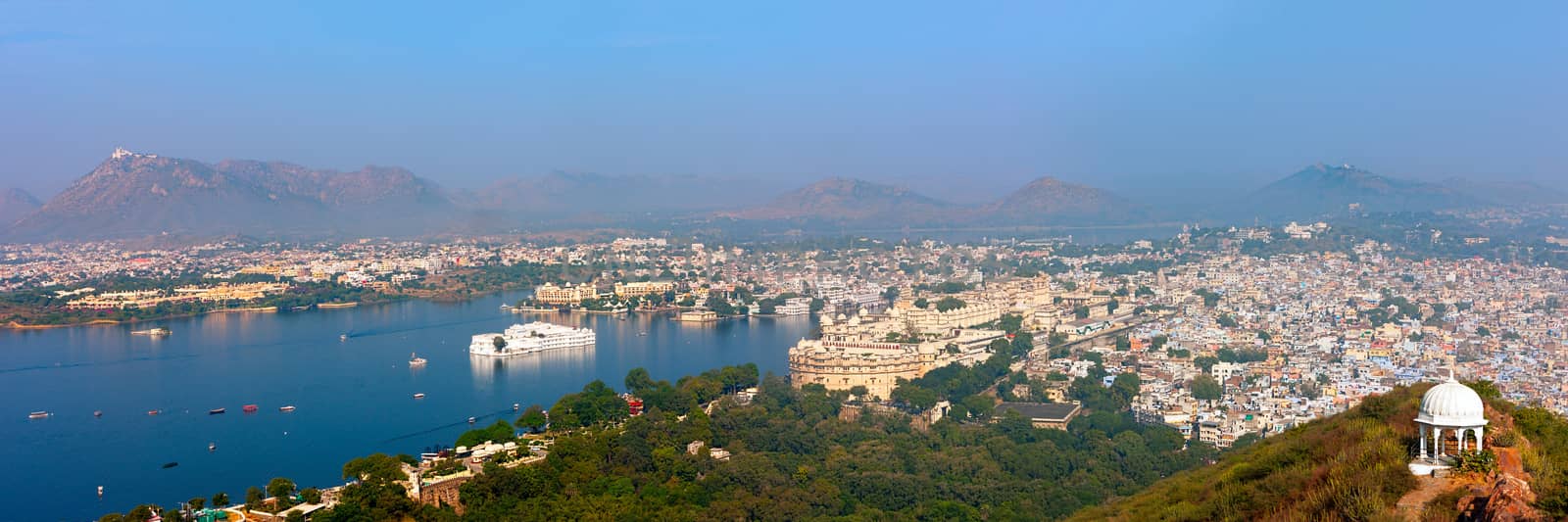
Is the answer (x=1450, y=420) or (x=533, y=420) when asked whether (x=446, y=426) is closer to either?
(x=533, y=420)

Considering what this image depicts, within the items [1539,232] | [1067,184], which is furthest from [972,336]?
[1067,184]

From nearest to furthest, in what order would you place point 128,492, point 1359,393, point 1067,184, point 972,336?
point 128,492 → point 1359,393 → point 972,336 → point 1067,184

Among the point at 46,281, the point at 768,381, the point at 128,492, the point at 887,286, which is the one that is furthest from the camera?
the point at 46,281

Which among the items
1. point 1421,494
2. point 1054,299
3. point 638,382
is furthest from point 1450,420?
point 1054,299

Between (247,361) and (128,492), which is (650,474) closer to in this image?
(128,492)

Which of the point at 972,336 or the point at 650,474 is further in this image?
the point at 972,336

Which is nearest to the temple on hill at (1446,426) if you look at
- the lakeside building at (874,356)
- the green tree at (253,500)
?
the green tree at (253,500)

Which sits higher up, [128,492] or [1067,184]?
[1067,184]
